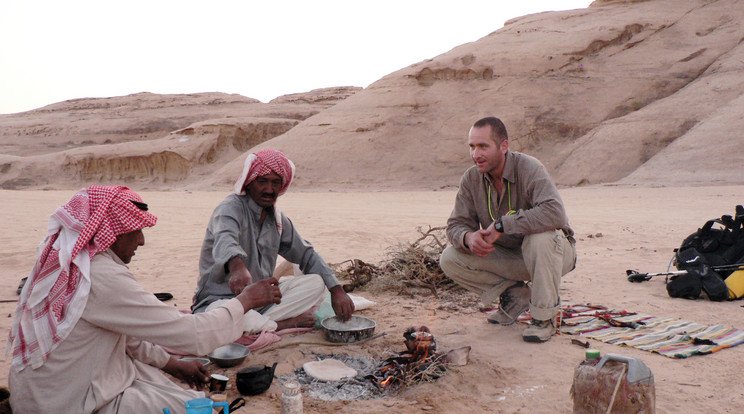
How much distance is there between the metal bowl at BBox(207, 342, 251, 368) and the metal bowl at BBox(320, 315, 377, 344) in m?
0.57

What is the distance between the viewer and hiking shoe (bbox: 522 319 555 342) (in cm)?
366

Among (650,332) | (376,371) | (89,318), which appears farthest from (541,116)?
(89,318)


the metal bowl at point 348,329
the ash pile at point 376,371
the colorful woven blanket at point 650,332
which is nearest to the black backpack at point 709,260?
the colorful woven blanket at point 650,332

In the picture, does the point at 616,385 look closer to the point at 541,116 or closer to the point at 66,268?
the point at 66,268

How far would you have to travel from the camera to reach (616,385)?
7.45 ft

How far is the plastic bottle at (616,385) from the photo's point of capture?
2281mm

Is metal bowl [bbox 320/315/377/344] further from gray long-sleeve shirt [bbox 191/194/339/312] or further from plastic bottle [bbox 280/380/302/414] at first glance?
plastic bottle [bbox 280/380/302/414]

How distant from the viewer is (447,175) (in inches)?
869

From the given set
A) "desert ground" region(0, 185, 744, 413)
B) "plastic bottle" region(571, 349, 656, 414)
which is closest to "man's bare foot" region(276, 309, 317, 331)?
"desert ground" region(0, 185, 744, 413)

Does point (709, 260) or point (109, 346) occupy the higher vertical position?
point (109, 346)

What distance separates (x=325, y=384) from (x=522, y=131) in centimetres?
2154

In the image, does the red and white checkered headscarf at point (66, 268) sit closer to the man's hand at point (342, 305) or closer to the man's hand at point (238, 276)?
the man's hand at point (238, 276)

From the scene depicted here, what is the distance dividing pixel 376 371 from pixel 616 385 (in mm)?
1391

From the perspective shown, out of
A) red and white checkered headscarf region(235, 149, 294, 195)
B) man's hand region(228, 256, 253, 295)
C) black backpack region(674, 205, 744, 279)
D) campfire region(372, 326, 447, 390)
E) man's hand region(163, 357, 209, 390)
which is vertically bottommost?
campfire region(372, 326, 447, 390)
